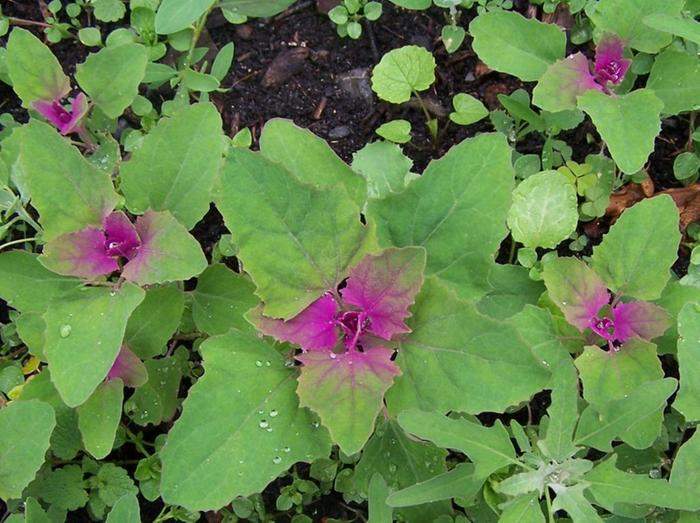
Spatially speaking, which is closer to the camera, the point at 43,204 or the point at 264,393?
the point at 264,393

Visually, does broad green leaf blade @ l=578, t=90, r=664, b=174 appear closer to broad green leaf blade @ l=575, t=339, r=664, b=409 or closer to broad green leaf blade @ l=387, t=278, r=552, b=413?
broad green leaf blade @ l=575, t=339, r=664, b=409

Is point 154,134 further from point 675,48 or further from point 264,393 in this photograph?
point 675,48

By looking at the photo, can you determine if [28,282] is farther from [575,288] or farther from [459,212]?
[575,288]

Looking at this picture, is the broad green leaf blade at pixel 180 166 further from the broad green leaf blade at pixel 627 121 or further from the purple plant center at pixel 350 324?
the broad green leaf blade at pixel 627 121

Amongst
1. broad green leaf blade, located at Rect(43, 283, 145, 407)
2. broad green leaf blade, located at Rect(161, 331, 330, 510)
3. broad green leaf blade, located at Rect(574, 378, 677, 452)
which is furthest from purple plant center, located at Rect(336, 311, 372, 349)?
broad green leaf blade, located at Rect(574, 378, 677, 452)

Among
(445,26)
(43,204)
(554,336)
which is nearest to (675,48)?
(445,26)

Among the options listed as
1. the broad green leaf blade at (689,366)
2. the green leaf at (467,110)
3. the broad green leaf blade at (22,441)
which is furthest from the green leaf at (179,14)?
the broad green leaf blade at (689,366)
